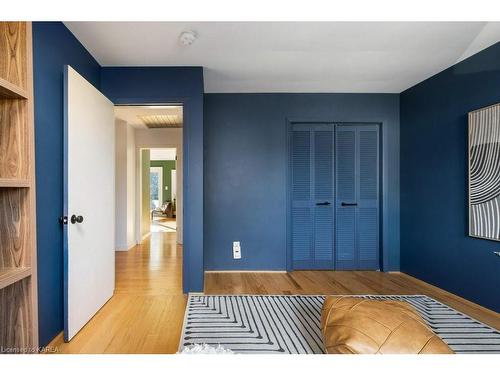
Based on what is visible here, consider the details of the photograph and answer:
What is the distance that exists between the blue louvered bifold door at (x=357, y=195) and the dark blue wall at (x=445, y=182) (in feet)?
1.08

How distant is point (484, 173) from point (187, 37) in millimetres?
2659

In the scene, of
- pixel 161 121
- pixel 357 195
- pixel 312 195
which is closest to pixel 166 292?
pixel 312 195

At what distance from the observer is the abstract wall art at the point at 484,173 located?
84.7 inches

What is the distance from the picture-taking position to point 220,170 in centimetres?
338

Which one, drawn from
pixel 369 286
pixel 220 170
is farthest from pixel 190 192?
pixel 369 286

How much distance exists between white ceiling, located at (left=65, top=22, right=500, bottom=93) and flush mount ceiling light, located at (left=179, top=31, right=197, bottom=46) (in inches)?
1.3

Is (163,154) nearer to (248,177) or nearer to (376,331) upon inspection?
(248,177)

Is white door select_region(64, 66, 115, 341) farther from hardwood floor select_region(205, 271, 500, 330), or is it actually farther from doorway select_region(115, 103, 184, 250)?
doorway select_region(115, 103, 184, 250)

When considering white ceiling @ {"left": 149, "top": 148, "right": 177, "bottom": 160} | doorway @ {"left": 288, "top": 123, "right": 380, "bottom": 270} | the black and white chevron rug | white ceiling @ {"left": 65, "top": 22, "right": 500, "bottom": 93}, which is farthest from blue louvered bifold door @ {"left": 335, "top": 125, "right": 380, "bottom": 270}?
white ceiling @ {"left": 149, "top": 148, "right": 177, "bottom": 160}

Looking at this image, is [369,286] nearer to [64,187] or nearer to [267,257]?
[267,257]

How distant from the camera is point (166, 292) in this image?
2650 mm

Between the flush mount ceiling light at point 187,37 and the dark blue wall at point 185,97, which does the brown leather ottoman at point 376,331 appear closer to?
the dark blue wall at point 185,97
